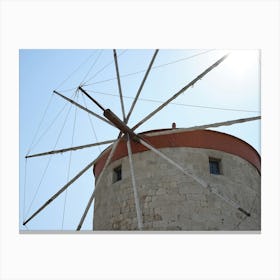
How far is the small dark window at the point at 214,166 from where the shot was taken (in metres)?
10.8

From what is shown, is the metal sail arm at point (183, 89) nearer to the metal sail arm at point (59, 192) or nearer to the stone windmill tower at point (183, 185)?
the stone windmill tower at point (183, 185)

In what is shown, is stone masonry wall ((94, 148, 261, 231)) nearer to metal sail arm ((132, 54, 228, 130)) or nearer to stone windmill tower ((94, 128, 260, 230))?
stone windmill tower ((94, 128, 260, 230))

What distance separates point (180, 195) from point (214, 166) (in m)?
1.30

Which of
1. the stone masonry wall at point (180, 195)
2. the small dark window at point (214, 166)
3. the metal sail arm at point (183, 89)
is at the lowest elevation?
the stone masonry wall at point (180, 195)

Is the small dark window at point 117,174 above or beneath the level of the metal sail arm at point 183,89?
beneath

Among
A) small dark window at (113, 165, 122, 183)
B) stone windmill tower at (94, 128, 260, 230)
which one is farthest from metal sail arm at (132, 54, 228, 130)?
small dark window at (113, 165, 122, 183)

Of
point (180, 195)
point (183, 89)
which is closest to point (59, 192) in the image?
point (180, 195)

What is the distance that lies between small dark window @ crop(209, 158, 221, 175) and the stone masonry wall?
0.11 meters

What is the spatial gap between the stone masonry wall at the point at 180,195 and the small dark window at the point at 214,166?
0.11 metres
